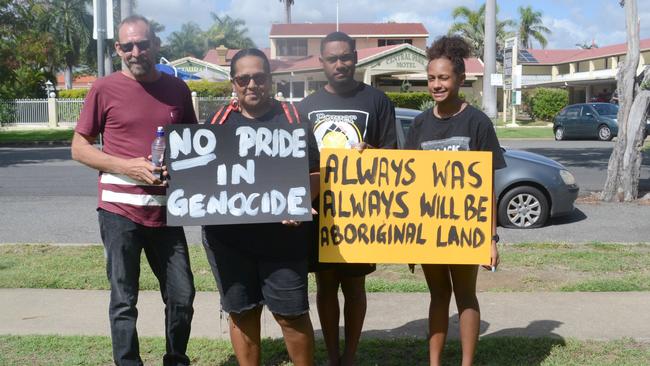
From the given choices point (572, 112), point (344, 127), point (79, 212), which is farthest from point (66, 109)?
point (344, 127)

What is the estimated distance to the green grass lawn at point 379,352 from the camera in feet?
15.1

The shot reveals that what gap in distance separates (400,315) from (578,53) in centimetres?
5923

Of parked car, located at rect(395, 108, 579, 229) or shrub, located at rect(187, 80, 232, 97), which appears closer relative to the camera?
parked car, located at rect(395, 108, 579, 229)

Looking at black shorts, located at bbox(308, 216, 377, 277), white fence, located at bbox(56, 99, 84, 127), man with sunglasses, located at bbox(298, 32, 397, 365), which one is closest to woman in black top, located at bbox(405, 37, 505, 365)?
man with sunglasses, located at bbox(298, 32, 397, 365)

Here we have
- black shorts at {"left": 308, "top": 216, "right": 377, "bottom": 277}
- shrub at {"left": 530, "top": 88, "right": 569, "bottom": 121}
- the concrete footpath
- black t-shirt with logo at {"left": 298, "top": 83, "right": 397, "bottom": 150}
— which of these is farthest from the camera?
shrub at {"left": 530, "top": 88, "right": 569, "bottom": 121}

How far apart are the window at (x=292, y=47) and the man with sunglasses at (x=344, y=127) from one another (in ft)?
146

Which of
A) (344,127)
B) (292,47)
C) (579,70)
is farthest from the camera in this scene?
(579,70)

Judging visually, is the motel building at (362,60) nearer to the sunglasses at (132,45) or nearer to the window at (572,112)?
the window at (572,112)

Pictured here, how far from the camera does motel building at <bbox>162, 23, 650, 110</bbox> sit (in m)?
39.5

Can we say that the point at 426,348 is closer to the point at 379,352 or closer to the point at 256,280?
the point at 379,352

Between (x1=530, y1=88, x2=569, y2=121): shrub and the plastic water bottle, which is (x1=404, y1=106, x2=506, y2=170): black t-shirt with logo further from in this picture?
(x1=530, y1=88, x2=569, y2=121): shrub

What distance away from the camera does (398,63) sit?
135 feet

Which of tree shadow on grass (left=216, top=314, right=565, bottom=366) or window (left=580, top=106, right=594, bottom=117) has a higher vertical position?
window (left=580, top=106, right=594, bottom=117)

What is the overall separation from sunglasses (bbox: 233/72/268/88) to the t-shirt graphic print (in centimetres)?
61
